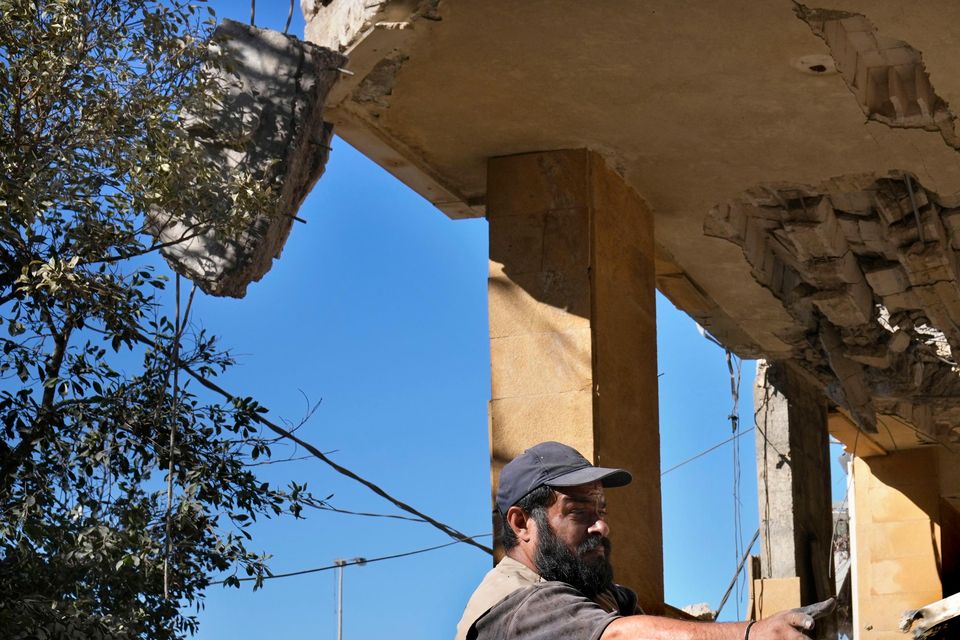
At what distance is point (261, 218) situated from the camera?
5020 mm

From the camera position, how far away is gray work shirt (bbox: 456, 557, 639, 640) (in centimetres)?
261

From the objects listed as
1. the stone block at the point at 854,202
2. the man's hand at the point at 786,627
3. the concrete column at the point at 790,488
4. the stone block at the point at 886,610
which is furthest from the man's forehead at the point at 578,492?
the stone block at the point at 886,610

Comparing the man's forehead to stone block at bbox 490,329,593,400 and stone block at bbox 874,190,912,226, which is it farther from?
stone block at bbox 874,190,912,226

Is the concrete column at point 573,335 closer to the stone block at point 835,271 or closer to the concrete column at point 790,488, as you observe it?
the stone block at point 835,271

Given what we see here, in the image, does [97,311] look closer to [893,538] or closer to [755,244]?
[755,244]

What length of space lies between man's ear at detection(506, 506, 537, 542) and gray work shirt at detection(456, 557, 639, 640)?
96mm

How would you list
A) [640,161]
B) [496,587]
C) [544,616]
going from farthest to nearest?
[640,161] < [496,587] < [544,616]

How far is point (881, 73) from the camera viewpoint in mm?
5418

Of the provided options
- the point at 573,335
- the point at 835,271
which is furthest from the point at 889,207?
the point at 573,335

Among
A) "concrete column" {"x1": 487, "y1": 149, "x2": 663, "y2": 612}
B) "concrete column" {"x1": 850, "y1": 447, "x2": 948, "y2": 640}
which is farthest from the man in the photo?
"concrete column" {"x1": 850, "y1": 447, "x2": 948, "y2": 640}

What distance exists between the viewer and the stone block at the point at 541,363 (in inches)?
228

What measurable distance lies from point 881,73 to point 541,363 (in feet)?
6.22

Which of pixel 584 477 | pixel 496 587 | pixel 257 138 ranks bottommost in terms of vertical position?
pixel 496 587

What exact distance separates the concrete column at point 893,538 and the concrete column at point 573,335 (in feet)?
25.7
